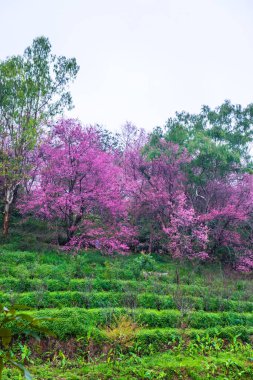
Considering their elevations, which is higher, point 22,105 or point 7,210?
point 22,105

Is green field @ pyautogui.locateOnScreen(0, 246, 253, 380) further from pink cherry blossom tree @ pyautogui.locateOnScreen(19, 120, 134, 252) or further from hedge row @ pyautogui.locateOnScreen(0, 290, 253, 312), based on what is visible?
pink cherry blossom tree @ pyautogui.locateOnScreen(19, 120, 134, 252)

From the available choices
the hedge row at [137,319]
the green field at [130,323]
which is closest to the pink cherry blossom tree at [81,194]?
the green field at [130,323]

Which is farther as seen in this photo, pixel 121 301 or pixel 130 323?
pixel 121 301

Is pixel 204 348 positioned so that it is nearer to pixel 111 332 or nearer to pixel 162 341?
pixel 162 341

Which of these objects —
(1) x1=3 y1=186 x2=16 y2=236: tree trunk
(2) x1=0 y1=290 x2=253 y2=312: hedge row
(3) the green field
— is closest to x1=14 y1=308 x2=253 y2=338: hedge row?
(3) the green field

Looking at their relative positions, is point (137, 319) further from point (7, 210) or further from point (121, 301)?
point (7, 210)

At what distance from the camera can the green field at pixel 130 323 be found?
20.0 ft

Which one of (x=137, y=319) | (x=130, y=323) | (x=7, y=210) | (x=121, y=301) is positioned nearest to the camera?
(x=130, y=323)

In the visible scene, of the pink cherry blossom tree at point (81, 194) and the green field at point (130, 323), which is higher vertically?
the pink cherry blossom tree at point (81, 194)

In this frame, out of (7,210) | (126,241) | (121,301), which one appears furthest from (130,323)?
(7,210)

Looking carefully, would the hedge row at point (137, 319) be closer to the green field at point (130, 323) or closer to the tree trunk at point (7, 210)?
the green field at point (130, 323)

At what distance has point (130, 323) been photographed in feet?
24.2

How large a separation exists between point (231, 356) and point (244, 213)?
405 inches

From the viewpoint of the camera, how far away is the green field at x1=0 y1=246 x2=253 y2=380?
611cm
